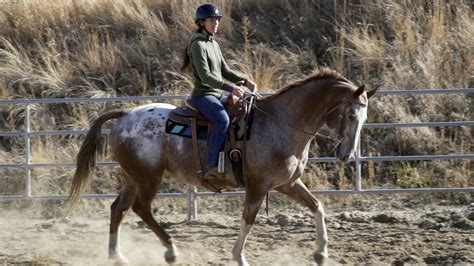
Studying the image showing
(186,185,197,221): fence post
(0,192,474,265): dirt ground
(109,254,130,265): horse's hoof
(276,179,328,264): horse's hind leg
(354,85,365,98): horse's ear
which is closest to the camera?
(354,85,365,98): horse's ear

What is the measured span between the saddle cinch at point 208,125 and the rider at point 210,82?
0.32ft

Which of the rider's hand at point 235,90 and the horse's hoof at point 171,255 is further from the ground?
the rider's hand at point 235,90

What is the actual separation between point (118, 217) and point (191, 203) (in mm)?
2165

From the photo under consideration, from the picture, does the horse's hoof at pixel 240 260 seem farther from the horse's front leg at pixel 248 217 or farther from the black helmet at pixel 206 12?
the black helmet at pixel 206 12

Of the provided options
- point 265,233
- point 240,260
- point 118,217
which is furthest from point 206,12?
point 265,233

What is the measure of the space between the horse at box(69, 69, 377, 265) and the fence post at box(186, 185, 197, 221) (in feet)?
6.42

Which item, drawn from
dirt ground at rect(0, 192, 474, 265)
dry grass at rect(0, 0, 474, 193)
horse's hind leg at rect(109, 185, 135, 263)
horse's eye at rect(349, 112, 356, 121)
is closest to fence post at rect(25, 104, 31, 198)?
dirt ground at rect(0, 192, 474, 265)

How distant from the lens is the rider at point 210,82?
6895 mm

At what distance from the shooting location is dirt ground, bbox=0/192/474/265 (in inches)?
294

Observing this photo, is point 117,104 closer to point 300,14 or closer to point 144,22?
point 144,22

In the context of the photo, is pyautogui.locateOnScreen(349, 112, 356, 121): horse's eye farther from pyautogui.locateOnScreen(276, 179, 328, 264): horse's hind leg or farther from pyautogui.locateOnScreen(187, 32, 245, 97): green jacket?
pyautogui.locateOnScreen(187, 32, 245, 97): green jacket

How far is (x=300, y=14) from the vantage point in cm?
1336

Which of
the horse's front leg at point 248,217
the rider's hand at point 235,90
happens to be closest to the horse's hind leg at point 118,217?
the horse's front leg at point 248,217

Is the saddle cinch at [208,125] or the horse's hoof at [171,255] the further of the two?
the horse's hoof at [171,255]
